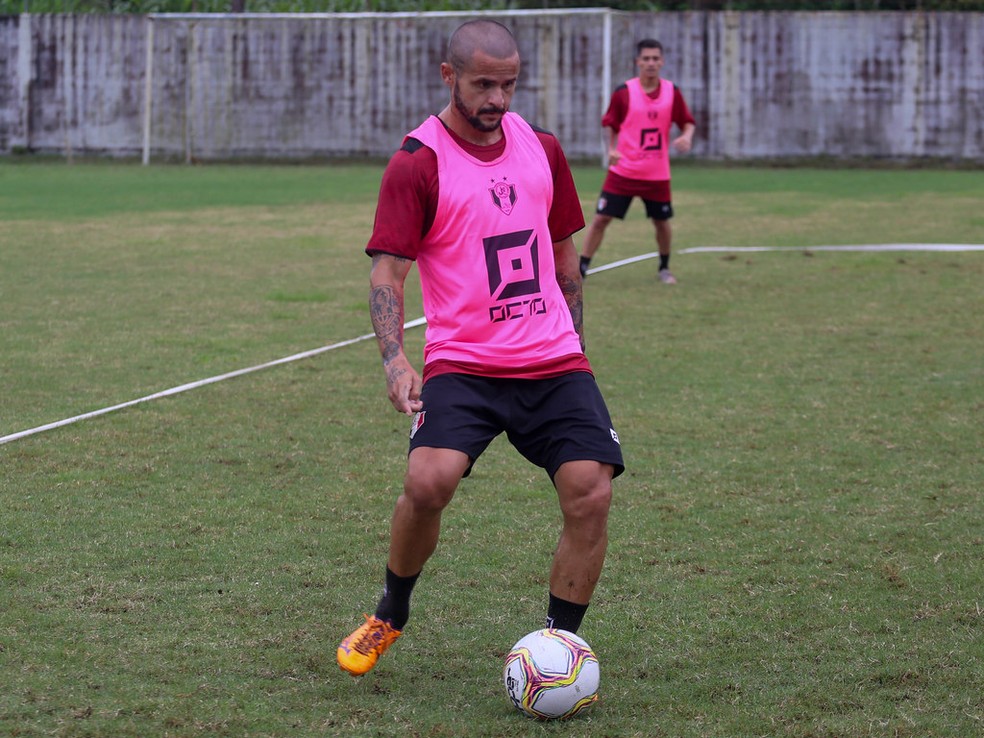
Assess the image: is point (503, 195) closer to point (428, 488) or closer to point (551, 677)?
point (428, 488)

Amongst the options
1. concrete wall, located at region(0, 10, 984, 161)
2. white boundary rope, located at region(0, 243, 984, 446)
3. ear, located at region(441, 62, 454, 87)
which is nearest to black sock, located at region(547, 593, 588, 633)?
ear, located at region(441, 62, 454, 87)

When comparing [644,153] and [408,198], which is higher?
[644,153]

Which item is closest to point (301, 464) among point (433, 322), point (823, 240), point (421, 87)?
point (433, 322)

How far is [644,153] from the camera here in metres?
12.8

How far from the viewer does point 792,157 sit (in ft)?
95.1

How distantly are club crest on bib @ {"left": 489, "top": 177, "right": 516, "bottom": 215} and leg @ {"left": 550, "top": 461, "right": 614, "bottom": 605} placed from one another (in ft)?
2.62

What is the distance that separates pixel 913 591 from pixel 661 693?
1.32m

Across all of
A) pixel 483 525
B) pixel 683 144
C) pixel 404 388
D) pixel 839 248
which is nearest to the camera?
pixel 404 388

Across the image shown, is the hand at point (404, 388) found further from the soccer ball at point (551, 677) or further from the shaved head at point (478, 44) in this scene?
the shaved head at point (478, 44)

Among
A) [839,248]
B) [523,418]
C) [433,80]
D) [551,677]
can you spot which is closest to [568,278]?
[523,418]

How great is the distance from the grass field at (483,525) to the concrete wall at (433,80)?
56.8ft

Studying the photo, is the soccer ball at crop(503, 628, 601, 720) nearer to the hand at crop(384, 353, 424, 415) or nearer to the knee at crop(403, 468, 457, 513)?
the knee at crop(403, 468, 457, 513)

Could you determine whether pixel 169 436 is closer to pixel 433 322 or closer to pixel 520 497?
pixel 520 497

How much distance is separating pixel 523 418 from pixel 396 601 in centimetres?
68
